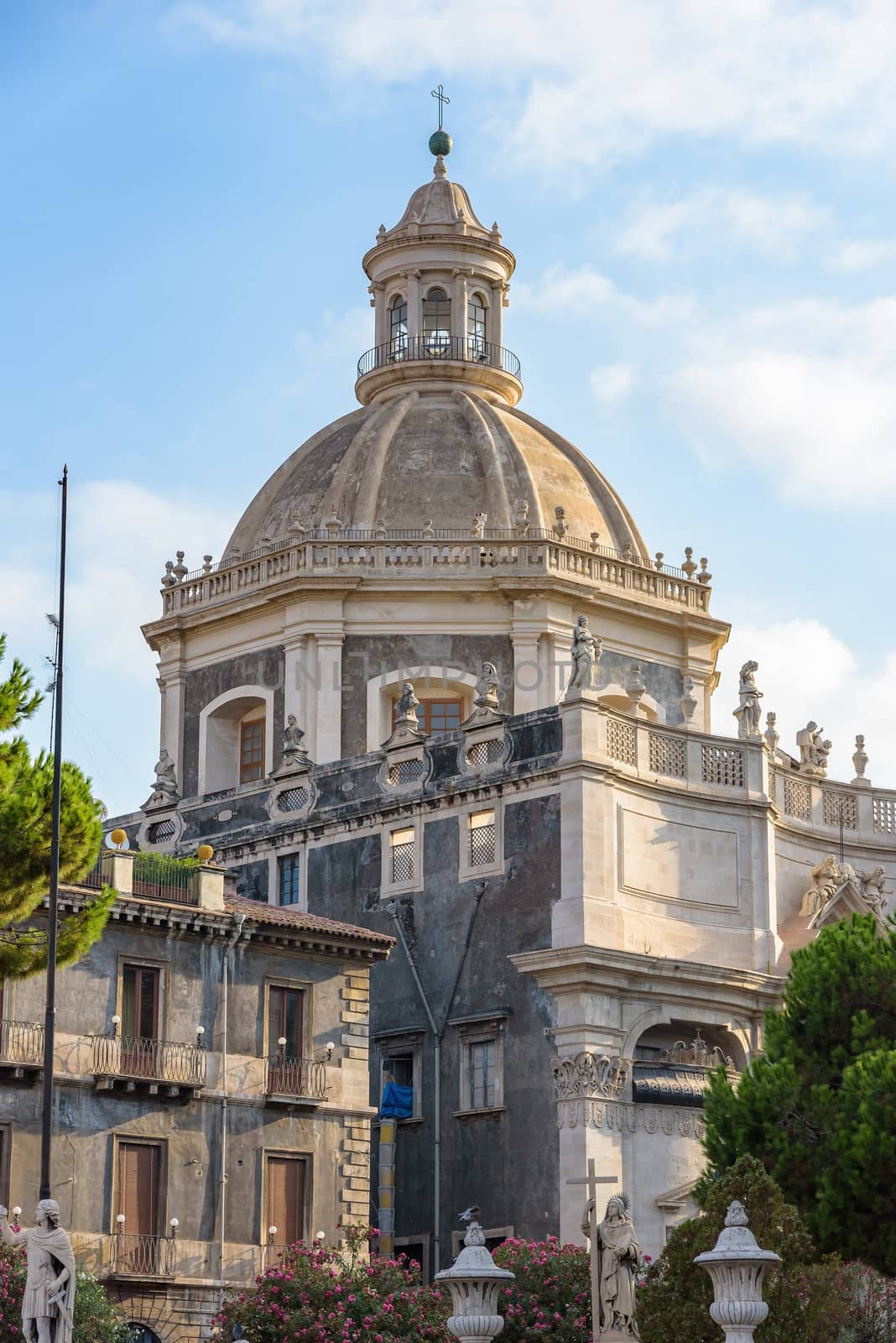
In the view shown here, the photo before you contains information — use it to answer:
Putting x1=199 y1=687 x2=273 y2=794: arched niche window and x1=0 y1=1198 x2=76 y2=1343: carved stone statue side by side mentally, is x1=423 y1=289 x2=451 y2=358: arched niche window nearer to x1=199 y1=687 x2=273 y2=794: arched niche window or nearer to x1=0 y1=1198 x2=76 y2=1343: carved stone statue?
x1=199 y1=687 x2=273 y2=794: arched niche window

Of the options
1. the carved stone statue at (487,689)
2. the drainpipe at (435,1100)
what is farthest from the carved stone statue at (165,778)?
the drainpipe at (435,1100)

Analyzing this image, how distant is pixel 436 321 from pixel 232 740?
1350 cm

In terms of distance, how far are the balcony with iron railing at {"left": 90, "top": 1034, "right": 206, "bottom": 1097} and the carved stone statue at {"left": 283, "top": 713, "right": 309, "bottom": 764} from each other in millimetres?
12786

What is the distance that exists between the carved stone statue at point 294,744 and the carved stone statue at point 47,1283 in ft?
90.1

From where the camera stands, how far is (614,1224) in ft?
115

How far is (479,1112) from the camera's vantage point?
50.3m

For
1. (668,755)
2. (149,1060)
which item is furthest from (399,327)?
(149,1060)

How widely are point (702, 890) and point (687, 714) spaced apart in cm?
432

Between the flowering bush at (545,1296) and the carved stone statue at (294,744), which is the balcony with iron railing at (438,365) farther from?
the flowering bush at (545,1296)

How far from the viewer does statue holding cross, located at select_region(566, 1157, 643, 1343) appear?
115 ft

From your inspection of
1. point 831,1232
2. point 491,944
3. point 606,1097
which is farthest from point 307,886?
point 831,1232

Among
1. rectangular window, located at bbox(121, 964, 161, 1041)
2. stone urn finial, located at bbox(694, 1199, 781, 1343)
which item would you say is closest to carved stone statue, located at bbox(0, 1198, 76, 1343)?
stone urn finial, located at bbox(694, 1199, 781, 1343)

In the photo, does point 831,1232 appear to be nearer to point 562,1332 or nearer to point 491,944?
point 562,1332

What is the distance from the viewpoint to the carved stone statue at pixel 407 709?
181 ft
